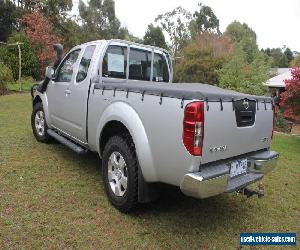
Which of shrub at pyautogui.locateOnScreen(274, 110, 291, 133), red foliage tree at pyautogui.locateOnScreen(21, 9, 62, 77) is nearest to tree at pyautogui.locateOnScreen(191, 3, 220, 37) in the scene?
red foliage tree at pyautogui.locateOnScreen(21, 9, 62, 77)

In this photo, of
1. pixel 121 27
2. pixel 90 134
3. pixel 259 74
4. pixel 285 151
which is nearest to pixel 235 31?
pixel 121 27

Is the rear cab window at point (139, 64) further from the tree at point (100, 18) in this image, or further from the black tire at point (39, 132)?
the tree at point (100, 18)

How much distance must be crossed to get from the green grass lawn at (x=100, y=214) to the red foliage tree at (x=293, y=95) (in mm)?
7800

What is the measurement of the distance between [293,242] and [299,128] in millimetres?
19021

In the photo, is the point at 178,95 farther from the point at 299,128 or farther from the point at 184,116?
the point at 299,128

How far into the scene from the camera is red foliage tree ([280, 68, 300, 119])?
42.8 feet

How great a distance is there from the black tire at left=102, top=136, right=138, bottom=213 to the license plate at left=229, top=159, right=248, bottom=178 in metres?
1.06

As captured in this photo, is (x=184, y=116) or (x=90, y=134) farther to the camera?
(x=90, y=134)

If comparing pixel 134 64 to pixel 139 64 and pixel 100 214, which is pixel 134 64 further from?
pixel 100 214

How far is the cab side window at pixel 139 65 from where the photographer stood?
548 centimetres

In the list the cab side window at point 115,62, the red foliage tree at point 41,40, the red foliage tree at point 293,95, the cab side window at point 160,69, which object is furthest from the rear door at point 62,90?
the red foliage tree at point 41,40

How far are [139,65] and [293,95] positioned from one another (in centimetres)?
945

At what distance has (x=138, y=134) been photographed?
151 inches

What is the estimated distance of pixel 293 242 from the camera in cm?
399
